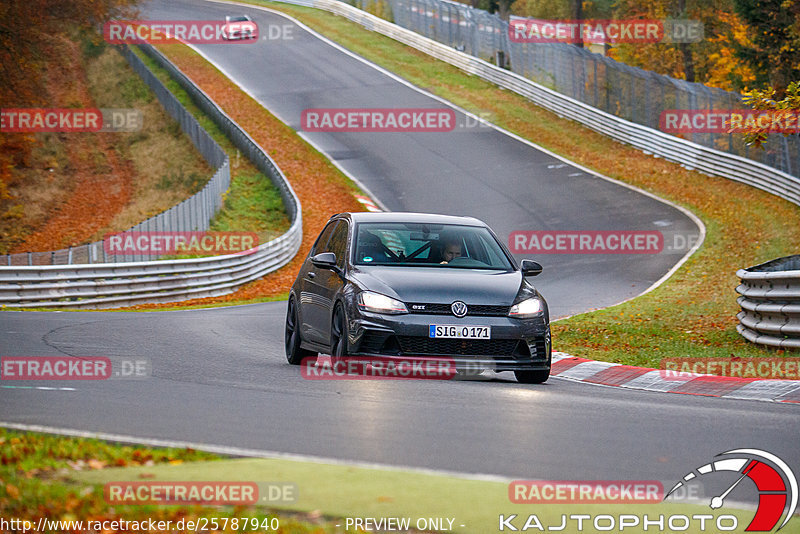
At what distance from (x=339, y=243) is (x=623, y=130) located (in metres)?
33.5

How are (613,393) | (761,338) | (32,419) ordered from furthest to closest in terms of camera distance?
(761,338) < (613,393) < (32,419)

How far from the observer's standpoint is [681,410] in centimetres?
938

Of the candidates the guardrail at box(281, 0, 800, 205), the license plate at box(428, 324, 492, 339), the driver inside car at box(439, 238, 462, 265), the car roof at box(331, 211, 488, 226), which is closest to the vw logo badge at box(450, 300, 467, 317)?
the license plate at box(428, 324, 492, 339)

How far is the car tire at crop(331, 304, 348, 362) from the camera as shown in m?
10.7

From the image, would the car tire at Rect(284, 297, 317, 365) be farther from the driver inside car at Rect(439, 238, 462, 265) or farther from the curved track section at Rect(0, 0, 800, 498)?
the driver inside car at Rect(439, 238, 462, 265)

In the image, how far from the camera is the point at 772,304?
1443 cm

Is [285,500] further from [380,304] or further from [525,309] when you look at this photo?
[525,309]

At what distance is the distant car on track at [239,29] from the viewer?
66.2 m

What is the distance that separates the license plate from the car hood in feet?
0.77

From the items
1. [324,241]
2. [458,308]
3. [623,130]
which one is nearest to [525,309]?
[458,308]

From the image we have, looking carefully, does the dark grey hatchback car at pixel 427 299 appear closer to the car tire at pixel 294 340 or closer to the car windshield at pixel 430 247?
the car windshield at pixel 430 247

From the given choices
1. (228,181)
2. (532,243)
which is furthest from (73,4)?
(532,243)

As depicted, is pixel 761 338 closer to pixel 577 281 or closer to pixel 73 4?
pixel 577 281

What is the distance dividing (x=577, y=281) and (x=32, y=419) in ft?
64.1
